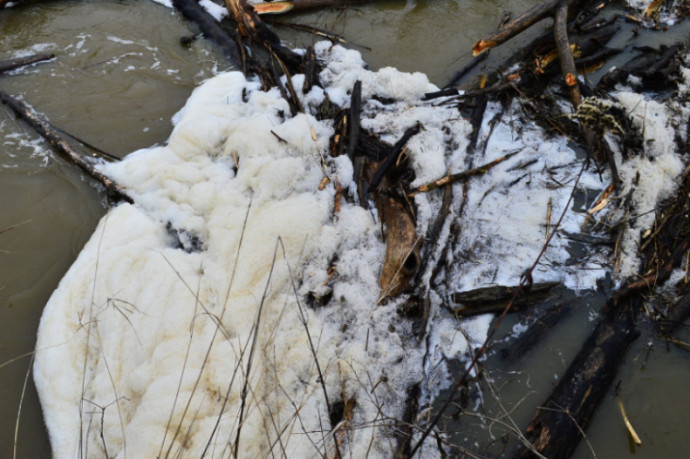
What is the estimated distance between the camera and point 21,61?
4.77 metres

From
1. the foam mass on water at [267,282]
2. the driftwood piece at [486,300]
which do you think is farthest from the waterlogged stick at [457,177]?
the driftwood piece at [486,300]

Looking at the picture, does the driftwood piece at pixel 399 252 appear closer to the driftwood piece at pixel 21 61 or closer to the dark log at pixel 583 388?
the dark log at pixel 583 388

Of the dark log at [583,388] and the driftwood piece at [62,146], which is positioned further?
the driftwood piece at [62,146]

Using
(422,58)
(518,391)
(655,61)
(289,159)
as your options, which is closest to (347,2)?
(422,58)

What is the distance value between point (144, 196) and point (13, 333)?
4.22 feet

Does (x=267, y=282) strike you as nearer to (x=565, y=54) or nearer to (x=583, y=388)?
(x=583, y=388)

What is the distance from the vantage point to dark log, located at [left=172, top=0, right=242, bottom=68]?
4.98m

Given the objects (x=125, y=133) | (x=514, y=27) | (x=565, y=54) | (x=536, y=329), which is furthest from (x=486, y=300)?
(x=125, y=133)

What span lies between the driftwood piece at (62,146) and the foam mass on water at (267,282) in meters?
0.11

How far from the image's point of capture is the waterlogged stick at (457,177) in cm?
348

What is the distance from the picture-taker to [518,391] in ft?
8.92

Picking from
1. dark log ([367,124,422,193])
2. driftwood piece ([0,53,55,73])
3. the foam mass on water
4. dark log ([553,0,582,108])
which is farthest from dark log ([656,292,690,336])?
driftwood piece ([0,53,55,73])

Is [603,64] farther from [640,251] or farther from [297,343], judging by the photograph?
[297,343]

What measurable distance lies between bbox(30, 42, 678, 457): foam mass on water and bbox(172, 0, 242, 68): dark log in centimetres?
108
